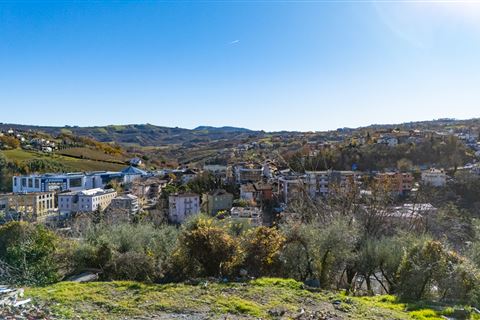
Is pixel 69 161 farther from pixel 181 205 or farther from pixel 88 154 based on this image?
pixel 181 205

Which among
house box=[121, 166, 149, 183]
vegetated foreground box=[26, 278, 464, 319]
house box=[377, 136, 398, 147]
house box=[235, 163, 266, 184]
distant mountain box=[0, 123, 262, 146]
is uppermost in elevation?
distant mountain box=[0, 123, 262, 146]

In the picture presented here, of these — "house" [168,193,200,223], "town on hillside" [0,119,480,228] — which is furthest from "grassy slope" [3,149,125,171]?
"house" [168,193,200,223]

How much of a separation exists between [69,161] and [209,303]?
217ft

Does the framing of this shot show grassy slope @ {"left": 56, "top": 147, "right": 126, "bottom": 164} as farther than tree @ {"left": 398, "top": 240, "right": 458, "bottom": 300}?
Yes

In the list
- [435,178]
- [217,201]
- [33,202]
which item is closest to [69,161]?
[33,202]

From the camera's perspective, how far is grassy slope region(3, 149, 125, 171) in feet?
197

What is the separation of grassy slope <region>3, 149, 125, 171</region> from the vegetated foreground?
5962 centimetres

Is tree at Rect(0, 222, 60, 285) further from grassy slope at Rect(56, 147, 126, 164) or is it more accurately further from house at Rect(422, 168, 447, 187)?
grassy slope at Rect(56, 147, 126, 164)

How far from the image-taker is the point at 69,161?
215 ft

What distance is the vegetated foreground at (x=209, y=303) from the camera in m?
6.07

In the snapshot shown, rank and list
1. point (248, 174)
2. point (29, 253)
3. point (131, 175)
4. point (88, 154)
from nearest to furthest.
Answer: point (29, 253), point (248, 174), point (131, 175), point (88, 154)

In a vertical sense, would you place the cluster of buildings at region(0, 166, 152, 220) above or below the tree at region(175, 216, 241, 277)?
below

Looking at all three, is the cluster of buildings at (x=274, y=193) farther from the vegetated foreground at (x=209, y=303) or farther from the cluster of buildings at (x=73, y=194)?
the vegetated foreground at (x=209, y=303)

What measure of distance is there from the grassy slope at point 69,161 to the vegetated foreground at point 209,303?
59.6 metres
